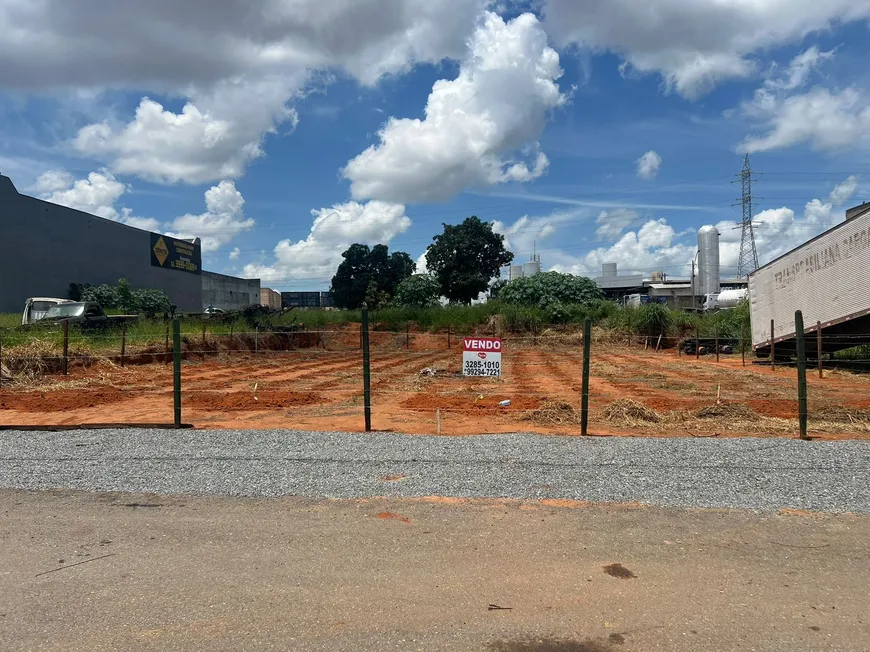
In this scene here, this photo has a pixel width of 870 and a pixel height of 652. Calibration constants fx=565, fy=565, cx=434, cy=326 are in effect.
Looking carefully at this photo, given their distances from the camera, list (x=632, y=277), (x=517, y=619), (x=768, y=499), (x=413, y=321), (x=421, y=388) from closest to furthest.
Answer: (x=517, y=619)
(x=768, y=499)
(x=421, y=388)
(x=413, y=321)
(x=632, y=277)

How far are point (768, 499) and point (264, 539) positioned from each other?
187 inches

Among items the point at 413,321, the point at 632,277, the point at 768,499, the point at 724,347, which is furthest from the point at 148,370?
the point at 632,277

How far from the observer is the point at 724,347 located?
1188 inches

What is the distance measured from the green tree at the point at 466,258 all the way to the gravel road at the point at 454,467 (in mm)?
45860

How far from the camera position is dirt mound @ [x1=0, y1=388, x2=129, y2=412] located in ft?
39.9

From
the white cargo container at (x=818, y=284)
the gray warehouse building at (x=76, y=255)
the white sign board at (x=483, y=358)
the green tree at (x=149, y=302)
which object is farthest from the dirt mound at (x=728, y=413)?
the green tree at (x=149, y=302)

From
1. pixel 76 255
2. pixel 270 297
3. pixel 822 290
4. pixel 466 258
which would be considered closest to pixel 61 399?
pixel 822 290

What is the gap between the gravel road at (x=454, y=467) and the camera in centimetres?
579

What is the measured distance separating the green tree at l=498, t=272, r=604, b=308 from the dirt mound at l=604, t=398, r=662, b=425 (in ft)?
105

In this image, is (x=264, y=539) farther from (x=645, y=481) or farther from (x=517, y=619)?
(x=645, y=481)

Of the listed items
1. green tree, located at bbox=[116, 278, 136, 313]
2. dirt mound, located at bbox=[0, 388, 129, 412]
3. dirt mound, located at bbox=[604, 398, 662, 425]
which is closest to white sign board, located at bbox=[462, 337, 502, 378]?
dirt mound, located at bbox=[604, 398, 662, 425]

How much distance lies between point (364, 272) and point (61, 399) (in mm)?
55932

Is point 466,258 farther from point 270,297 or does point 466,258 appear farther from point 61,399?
point 270,297

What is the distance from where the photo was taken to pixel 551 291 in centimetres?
4319
